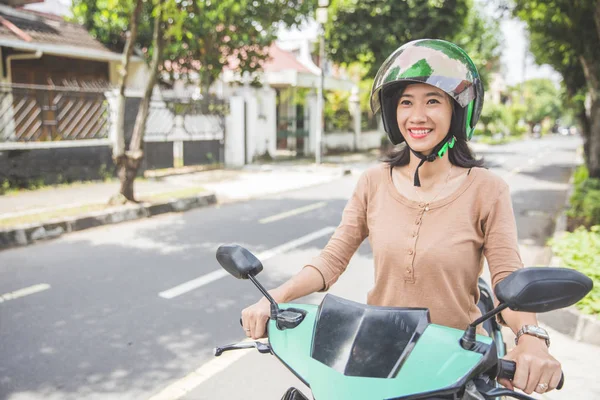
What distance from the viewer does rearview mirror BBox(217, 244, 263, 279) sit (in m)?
1.82

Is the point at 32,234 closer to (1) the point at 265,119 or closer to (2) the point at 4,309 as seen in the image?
(2) the point at 4,309

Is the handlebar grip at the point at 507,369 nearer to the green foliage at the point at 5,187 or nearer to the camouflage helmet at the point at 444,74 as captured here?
the camouflage helmet at the point at 444,74

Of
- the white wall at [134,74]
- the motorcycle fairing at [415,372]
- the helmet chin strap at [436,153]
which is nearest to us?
the motorcycle fairing at [415,372]

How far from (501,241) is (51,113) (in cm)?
1309

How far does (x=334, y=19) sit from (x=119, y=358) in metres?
20.4

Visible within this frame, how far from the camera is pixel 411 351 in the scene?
1376 millimetres

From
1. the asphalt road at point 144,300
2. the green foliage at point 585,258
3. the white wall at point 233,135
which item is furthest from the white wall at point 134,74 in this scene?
the green foliage at point 585,258

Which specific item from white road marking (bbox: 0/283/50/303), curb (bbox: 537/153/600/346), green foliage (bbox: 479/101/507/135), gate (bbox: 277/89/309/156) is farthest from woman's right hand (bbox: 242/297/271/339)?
green foliage (bbox: 479/101/507/135)

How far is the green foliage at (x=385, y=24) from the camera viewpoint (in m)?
21.0

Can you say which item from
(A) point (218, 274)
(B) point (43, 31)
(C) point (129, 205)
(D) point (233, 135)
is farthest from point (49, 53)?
(A) point (218, 274)

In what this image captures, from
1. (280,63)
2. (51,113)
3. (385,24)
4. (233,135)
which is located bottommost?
(233,135)

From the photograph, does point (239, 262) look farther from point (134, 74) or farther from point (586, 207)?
point (134, 74)

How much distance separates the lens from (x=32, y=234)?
292 inches

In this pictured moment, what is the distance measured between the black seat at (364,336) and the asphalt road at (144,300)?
2.03 m
